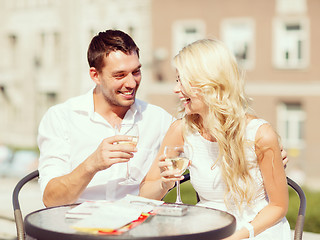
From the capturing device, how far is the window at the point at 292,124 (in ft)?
65.9

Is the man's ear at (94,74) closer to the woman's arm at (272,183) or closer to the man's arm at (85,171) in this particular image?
the man's arm at (85,171)

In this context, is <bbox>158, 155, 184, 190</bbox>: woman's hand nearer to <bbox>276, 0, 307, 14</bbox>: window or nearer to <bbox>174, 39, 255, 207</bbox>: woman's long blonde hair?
<bbox>174, 39, 255, 207</bbox>: woman's long blonde hair

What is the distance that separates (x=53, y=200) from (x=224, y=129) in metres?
0.94

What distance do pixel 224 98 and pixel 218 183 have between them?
1.38ft

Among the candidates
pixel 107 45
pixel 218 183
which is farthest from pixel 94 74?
pixel 218 183

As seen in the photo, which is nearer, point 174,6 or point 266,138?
point 266,138

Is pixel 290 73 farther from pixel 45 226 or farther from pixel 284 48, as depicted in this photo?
A: pixel 45 226

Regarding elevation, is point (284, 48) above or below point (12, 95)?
above

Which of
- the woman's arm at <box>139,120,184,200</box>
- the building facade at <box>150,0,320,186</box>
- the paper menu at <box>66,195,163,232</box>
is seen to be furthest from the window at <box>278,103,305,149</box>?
the paper menu at <box>66,195,163,232</box>

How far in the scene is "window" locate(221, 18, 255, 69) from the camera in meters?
20.6

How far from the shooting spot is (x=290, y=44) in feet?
67.2

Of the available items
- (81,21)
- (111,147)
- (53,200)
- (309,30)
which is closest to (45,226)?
(111,147)

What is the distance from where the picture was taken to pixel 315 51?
1989cm

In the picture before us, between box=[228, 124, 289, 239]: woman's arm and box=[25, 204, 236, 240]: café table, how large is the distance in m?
0.35
